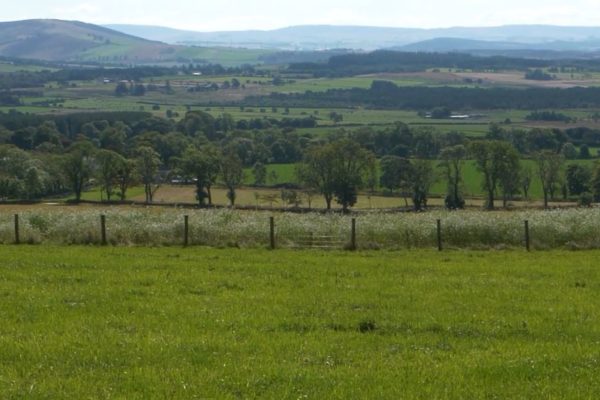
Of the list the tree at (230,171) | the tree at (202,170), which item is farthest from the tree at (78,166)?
the tree at (230,171)

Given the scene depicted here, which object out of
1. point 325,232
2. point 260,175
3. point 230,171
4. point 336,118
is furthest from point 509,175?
point 336,118

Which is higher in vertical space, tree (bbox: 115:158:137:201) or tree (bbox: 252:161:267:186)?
tree (bbox: 115:158:137:201)

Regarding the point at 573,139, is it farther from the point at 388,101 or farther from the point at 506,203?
the point at 388,101

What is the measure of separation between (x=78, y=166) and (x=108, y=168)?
2539 mm

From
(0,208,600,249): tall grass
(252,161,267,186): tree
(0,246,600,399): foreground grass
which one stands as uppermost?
(0,246,600,399): foreground grass

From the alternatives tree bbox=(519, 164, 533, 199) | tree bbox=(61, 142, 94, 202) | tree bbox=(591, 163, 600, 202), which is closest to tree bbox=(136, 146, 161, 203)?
tree bbox=(61, 142, 94, 202)

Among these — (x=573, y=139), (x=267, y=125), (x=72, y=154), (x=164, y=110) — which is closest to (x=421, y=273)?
(x=72, y=154)

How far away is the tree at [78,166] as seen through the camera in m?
72.5

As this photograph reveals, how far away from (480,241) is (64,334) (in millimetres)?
19117

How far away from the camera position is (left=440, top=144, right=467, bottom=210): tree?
7047 centimetres

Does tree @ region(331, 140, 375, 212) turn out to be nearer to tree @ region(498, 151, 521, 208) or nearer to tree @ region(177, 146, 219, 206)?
tree @ region(177, 146, 219, 206)

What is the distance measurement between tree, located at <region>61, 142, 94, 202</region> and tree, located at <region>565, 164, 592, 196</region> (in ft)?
140

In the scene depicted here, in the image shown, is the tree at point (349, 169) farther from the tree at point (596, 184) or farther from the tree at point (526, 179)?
the tree at point (596, 184)

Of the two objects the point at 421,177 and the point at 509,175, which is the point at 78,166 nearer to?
the point at 421,177
